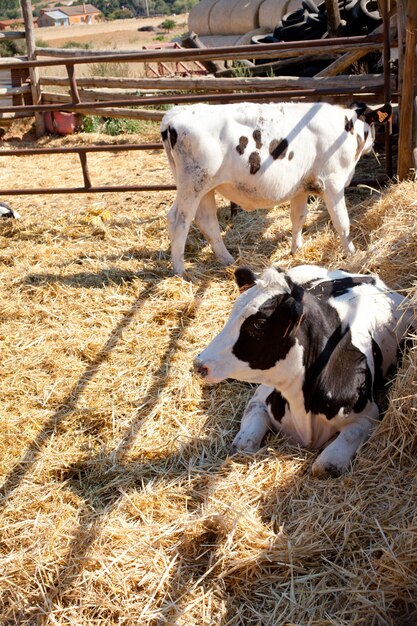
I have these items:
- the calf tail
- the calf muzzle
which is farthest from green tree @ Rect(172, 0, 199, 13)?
the calf muzzle

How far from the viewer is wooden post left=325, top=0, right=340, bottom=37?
426 inches

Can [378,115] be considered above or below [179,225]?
above

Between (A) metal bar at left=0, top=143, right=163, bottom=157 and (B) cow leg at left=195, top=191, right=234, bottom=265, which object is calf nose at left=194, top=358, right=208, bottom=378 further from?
(A) metal bar at left=0, top=143, right=163, bottom=157

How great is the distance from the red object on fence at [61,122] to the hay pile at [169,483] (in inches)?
258

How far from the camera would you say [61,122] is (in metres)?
12.1

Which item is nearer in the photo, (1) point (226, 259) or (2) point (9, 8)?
(1) point (226, 259)

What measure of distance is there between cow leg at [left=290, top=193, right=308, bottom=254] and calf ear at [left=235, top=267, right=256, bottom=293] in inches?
112

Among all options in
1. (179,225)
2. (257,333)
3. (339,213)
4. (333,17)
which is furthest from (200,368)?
(333,17)

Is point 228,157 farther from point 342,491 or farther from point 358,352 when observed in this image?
point 342,491

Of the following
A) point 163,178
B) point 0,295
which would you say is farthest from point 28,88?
point 0,295

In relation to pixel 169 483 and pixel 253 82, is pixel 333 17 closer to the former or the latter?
pixel 253 82

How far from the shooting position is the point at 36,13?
4496 inches

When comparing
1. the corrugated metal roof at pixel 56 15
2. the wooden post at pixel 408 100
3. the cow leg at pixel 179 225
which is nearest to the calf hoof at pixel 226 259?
the cow leg at pixel 179 225

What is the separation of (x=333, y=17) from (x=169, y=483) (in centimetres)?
934
